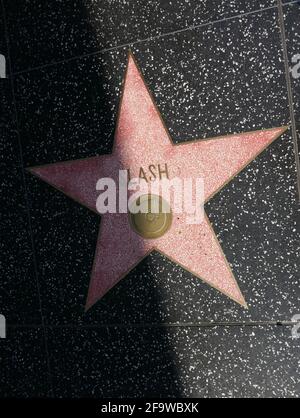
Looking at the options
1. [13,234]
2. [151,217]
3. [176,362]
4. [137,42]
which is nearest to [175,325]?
[176,362]

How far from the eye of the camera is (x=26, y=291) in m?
2.15

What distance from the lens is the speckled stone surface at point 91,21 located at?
1927 mm

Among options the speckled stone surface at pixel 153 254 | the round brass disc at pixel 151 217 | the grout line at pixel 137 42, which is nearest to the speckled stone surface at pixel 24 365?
the speckled stone surface at pixel 153 254

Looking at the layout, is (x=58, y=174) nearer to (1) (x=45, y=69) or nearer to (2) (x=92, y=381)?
(1) (x=45, y=69)

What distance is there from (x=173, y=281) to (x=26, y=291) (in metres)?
0.49

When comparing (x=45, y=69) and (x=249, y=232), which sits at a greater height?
(x=45, y=69)

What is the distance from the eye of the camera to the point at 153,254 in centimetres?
200

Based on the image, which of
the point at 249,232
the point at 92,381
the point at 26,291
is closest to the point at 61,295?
the point at 26,291

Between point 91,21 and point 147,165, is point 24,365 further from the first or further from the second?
point 91,21

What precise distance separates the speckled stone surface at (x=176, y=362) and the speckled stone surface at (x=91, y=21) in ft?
2.87

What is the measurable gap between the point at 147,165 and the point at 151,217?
16 cm

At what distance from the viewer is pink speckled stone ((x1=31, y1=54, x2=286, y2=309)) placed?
1.91m

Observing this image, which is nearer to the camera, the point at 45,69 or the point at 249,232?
the point at 249,232
